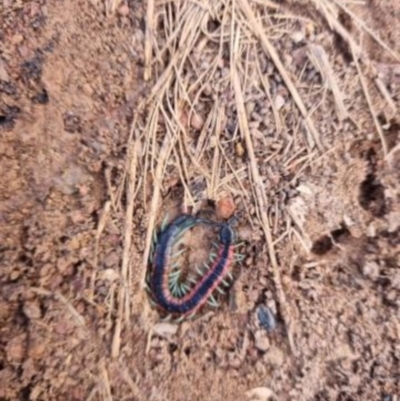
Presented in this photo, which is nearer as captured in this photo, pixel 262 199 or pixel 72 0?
pixel 72 0

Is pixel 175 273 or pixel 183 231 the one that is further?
pixel 175 273

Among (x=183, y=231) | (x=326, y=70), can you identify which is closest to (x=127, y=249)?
(x=183, y=231)

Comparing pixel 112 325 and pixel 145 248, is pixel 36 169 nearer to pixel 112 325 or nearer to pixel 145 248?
pixel 145 248

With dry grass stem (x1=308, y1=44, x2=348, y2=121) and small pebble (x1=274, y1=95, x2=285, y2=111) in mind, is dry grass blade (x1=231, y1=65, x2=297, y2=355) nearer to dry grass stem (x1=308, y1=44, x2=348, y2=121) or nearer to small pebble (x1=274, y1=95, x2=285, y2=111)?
small pebble (x1=274, y1=95, x2=285, y2=111)

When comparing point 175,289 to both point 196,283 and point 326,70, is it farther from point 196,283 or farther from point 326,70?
point 326,70

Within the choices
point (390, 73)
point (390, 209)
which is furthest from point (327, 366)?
point (390, 73)

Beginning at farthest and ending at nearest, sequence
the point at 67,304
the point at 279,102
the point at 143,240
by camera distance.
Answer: the point at 143,240 < the point at 279,102 < the point at 67,304

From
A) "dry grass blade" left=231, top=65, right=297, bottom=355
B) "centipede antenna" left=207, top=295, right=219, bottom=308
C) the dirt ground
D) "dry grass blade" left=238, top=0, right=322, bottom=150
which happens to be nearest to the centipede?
"centipede antenna" left=207, top=295, right=219, bottom=308
